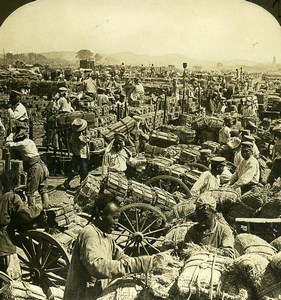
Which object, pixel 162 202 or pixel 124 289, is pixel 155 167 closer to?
pixel 162 202

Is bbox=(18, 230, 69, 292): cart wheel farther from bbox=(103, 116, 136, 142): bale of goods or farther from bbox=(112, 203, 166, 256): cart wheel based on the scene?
bbox=(103, 116, 136, 142): bale of goods

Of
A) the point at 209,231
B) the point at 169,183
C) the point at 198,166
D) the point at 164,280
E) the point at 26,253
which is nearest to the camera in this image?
the point at 164,280

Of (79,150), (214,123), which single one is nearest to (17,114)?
(79,150)

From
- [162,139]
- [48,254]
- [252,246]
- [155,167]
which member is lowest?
[48,254]

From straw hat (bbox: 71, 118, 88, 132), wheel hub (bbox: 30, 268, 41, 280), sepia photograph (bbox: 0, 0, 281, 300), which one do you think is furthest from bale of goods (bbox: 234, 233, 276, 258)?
straw hat (bbox: 71, 118, 88, 132)

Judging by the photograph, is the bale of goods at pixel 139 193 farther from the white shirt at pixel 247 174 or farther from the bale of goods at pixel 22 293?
the bale of goods at pixel 22 293

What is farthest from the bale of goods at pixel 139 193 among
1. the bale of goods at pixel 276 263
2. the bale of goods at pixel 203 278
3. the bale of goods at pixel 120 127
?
→ the bale of goods at pixel 276 263
